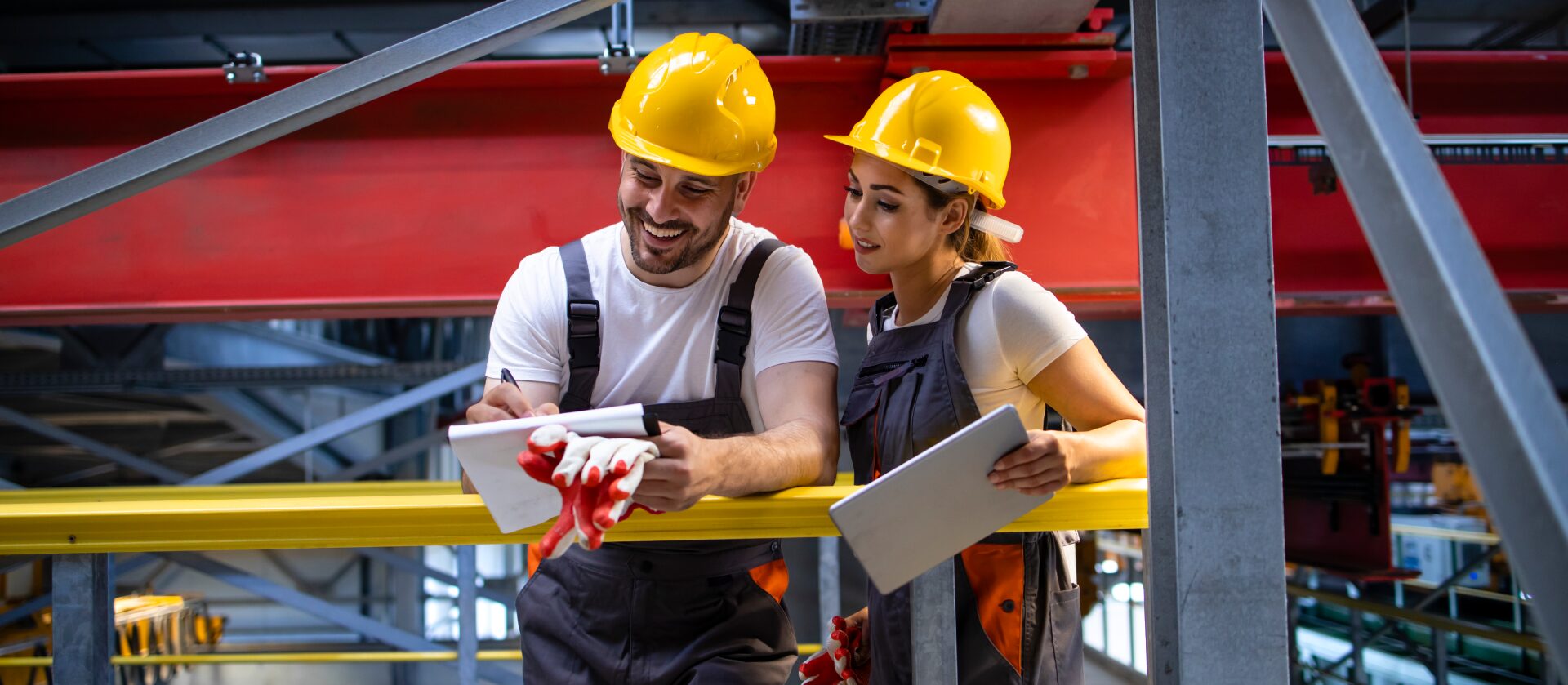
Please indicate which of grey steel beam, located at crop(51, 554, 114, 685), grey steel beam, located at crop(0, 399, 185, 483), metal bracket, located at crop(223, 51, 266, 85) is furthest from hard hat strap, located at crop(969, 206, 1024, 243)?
grey steel beam, located at crop(0, 399, 185, 483)

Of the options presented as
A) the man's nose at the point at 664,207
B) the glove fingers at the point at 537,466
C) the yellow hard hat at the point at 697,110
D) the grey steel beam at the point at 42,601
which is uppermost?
the yellow hard hat at the point at 697,110

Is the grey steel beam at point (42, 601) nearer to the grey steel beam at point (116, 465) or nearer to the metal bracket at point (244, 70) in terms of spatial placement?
the grey steel beam at point (116, 465)

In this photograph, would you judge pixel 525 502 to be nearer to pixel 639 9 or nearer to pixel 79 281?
pixel 79 281

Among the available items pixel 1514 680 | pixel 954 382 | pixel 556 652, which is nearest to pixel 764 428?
pixel 954 382

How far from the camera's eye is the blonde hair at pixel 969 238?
200cm

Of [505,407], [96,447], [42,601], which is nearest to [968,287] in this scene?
[505,407]

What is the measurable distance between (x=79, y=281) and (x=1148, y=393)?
3.11 m

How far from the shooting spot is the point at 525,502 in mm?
1374

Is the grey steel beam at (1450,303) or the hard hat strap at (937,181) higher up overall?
the hard hat strap at (937,181)

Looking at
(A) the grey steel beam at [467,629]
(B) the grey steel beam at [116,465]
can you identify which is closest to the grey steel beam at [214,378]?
(A) the grey steel beam at [467,629]

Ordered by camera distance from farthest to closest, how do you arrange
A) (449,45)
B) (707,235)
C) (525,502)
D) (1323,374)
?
(1323,374), (707,235), (449,45), (525,502)

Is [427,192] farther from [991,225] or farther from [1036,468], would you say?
[1036,468]

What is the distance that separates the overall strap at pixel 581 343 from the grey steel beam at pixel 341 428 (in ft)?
11.2

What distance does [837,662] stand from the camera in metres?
1.96
